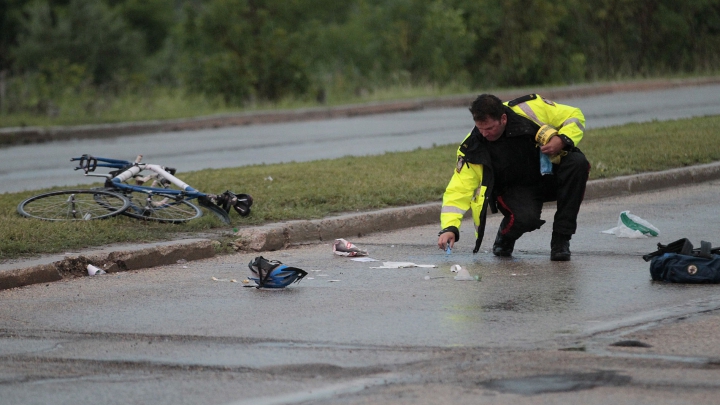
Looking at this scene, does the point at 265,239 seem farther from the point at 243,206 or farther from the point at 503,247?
the point at 503,247

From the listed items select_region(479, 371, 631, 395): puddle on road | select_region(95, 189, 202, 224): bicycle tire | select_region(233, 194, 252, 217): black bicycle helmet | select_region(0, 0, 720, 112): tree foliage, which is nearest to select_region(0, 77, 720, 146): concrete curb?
select_region(0, 0, 720, 112): tree foliage

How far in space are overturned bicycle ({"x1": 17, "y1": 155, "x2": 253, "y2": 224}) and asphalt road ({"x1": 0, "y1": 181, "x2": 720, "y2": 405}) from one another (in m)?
0.99

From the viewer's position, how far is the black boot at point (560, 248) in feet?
25.2

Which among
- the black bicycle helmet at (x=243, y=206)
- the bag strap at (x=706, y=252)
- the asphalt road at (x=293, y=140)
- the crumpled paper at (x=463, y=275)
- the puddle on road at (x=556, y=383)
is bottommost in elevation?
the asphalt road at (x=293, y=140)

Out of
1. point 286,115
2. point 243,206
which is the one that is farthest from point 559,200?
point 286,115

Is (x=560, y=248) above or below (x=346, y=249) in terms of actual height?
above

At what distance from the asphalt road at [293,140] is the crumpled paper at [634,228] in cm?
558

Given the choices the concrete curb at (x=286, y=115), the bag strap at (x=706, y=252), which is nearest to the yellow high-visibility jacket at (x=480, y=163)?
the bag strap at (x=706, y=252)

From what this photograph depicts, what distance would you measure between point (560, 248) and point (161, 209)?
123 inches

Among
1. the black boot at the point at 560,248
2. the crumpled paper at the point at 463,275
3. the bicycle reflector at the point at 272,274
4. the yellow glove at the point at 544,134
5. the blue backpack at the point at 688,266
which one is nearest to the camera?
the blue backpack at the point at 688,266

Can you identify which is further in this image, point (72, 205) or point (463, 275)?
point (72, 205)

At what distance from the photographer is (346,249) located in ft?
26.5

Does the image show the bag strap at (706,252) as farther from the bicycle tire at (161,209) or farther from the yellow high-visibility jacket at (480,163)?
the bicycle tire at (161,209)

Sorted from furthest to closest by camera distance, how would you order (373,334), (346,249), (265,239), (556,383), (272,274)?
1. (265,239)
2. (346,249)
3. (272,274)
4. (373,334)
5. (556,383)
